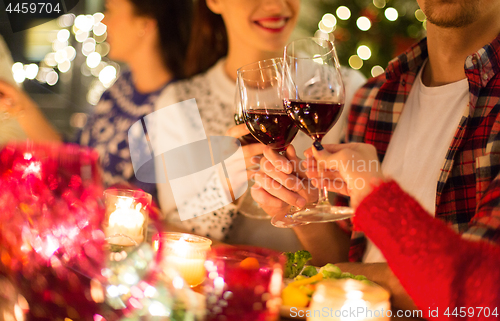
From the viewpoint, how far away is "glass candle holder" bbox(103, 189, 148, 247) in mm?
840

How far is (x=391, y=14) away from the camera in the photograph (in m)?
2.18

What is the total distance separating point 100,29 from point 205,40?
49 cm

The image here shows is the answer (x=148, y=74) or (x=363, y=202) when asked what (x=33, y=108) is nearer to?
(x=148, y=74)

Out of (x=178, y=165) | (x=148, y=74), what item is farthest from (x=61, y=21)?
(x=178, y=165)

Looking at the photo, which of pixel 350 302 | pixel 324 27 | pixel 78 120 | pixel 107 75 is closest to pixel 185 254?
pixel 350 302

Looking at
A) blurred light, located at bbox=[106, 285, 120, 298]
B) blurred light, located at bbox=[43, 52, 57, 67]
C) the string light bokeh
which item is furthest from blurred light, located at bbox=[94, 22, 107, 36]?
blurred light, located at bbox=[106, 285, 120, 298]

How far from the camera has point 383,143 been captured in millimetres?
1275

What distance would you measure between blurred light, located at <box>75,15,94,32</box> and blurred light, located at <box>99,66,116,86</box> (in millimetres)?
188

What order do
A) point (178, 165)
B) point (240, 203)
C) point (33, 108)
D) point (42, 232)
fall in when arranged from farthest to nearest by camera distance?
1. point (178, 165)
2. point (33, 108)
3. point (240, 203)
4. point (42, 232)

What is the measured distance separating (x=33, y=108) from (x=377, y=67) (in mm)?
1771

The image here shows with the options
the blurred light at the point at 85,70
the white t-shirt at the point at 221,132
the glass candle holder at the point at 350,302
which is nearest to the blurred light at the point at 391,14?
the white t-shirt at the point at 221,132

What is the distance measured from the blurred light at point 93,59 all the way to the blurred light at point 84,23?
0.11 m

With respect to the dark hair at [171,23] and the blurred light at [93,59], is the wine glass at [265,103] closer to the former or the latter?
the dark hair at [171,23]

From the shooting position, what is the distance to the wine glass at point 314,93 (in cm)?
72
